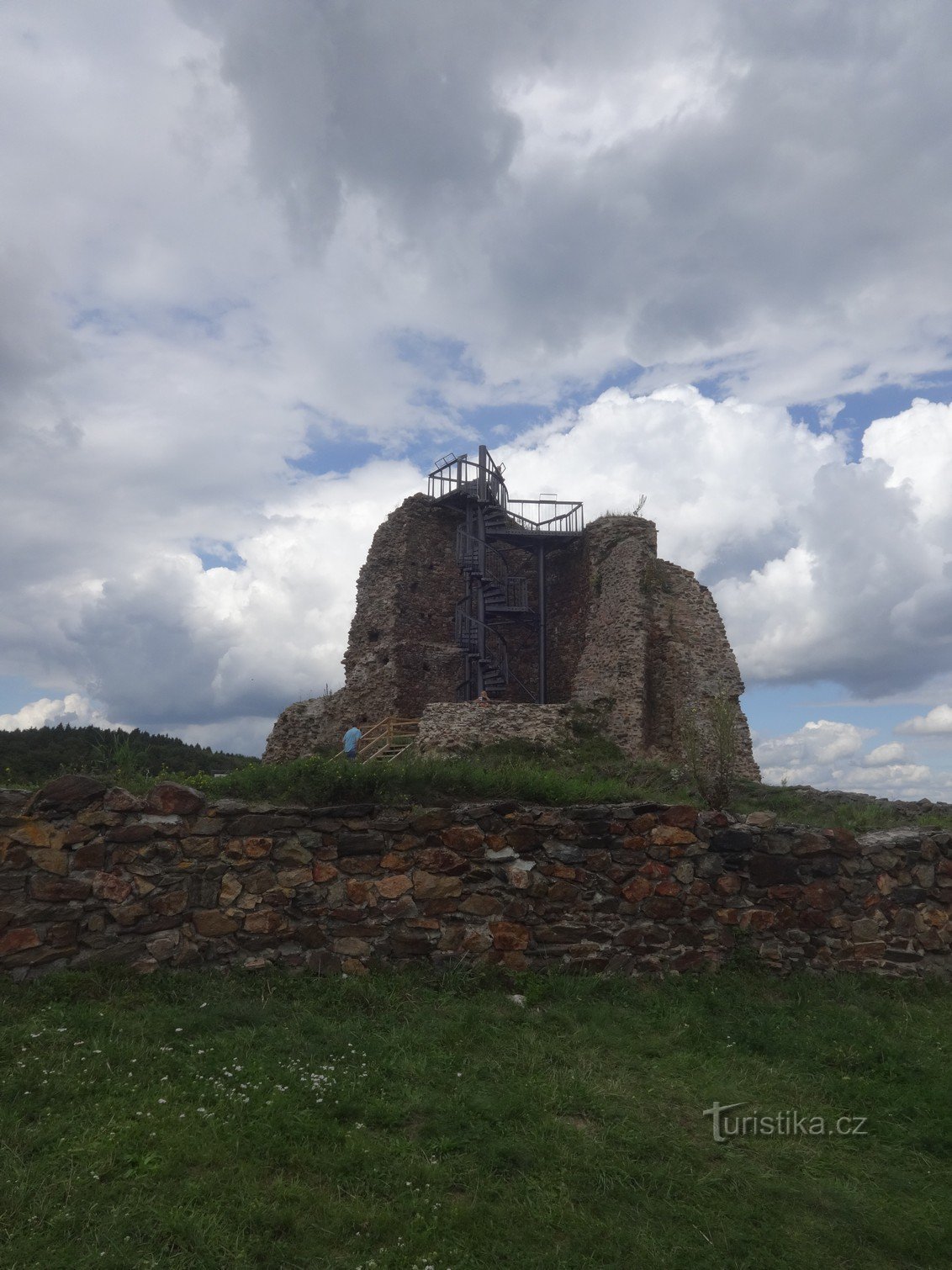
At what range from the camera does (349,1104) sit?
5.21 m

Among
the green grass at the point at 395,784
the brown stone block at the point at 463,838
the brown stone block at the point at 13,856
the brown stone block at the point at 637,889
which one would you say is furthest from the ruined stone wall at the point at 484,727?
the brown stone block at the point at 13,856

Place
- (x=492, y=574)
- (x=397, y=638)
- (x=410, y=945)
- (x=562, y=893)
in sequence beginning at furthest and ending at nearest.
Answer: (x=492, y=574), (x=397, y=638), (x=562, y=893), (x=410, y=945)

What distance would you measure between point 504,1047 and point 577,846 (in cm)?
221

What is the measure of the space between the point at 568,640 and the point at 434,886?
19.2m

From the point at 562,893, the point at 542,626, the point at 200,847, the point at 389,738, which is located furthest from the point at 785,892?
the point at 542,626

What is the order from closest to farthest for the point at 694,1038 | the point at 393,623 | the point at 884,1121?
the point at 884,1121 < the point at 694,1038 < the point at 393,623

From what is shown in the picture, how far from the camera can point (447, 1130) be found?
5.07 metres

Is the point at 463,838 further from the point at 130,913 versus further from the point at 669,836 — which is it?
the point at 130,913

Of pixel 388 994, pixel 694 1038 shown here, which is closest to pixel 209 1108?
pixel 388 994

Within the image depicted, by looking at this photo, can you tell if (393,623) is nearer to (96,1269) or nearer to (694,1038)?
(694,1038)

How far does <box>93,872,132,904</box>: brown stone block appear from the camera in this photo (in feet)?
22.4

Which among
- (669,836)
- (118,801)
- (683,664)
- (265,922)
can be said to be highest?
(683,664)

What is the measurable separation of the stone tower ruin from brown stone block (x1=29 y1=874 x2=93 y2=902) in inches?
629

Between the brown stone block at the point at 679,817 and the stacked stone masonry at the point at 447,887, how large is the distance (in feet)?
A: 0.05
